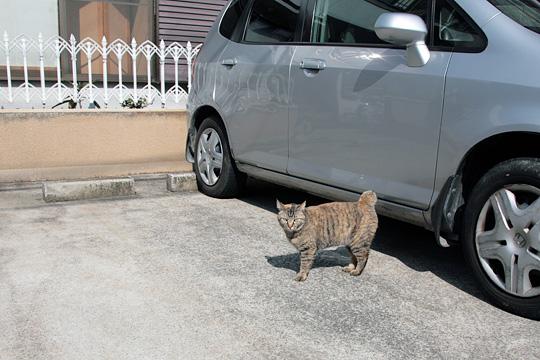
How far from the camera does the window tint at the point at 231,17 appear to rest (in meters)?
5.29

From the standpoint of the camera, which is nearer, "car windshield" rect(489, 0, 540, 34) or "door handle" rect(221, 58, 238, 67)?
"car windshield" rect(489, 0, 540, 34)

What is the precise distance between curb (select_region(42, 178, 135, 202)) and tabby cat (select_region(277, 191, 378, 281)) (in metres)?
2.51

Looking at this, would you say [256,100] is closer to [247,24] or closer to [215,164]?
[247,24]

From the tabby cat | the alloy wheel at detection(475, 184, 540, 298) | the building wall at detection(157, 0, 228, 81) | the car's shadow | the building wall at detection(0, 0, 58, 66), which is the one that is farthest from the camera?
the building wall at detection(157, 0, 228, 81)

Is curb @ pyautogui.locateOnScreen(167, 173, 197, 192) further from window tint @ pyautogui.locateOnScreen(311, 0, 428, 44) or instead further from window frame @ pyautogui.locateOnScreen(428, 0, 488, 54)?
window frame @ pyautogui.locateOnScreen(428, 0, 488, 54)

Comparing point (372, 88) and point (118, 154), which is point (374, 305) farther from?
point (118, 154)

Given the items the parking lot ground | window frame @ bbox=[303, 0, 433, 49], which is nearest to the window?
the parking lot ground

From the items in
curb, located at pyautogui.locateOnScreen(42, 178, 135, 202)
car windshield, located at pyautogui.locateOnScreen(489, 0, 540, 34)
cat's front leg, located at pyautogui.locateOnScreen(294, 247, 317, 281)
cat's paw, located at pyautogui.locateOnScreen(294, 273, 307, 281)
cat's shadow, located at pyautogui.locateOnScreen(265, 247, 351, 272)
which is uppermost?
car windshield, located at pyautogui.locateOnScreen(489, 0, 540, 34)

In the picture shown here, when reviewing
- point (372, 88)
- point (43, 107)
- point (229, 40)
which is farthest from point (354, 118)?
point (43, 107)

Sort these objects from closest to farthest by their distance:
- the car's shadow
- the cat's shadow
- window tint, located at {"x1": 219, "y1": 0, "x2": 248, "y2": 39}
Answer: the car's shadow → the cat's shadow → window tint, located at {"x1": 219, "y1": 0, "x2": 248, "y2": 39}

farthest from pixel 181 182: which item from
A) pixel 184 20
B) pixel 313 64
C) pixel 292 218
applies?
pixel 184 20

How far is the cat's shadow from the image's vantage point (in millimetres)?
3982

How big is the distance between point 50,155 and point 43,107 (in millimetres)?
580

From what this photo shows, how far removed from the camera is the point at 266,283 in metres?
3.66
